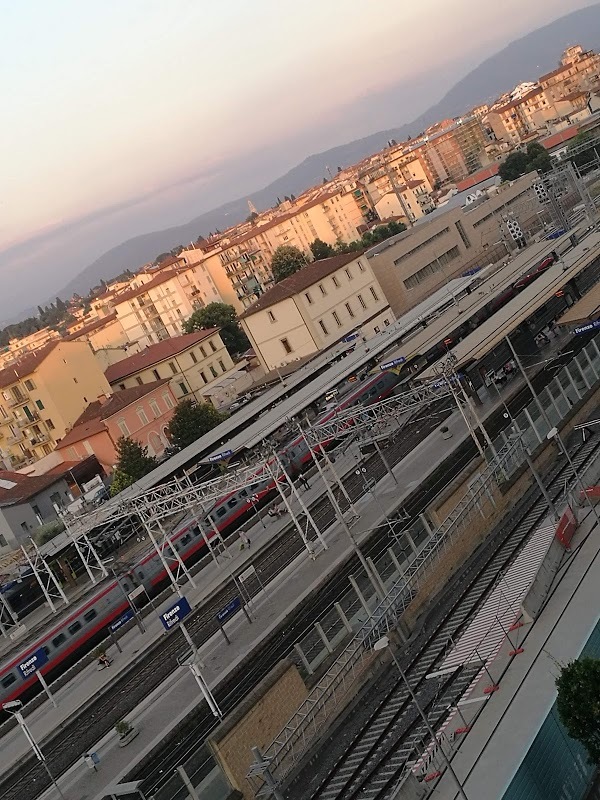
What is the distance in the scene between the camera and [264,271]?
355 feet

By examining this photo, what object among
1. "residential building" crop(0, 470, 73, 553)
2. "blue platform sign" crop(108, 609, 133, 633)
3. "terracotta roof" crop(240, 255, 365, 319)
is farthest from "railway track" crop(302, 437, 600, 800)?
"terracotta roof" crop(240, 255, 365, 319)

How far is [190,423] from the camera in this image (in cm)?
4938

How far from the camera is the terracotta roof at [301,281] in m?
56.0

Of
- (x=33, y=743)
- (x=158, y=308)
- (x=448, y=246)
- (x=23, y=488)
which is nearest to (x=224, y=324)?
(x=158, y=308)

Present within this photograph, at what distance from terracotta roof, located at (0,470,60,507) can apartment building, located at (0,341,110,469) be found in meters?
9.14

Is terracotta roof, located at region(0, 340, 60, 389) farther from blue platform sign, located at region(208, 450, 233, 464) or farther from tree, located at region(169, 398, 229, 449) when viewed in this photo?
blue platform sign, located at region(208, 450, 233, 464)

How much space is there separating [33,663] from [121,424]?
2695cm

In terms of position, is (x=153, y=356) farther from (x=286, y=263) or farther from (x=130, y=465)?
(x=286, y=263)

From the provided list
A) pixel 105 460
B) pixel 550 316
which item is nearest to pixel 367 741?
pixel 550 316

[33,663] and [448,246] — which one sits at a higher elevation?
[448,246]

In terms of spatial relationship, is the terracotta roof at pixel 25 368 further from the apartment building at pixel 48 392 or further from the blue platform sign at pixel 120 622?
the blue platform sign at pixel 120 622

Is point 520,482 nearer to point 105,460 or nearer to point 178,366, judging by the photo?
point 105,460

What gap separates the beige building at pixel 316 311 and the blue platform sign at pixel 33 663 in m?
32.1

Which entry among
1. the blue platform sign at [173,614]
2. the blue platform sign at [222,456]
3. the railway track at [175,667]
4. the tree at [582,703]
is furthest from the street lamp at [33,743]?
the blue platform sign at [222,456]
